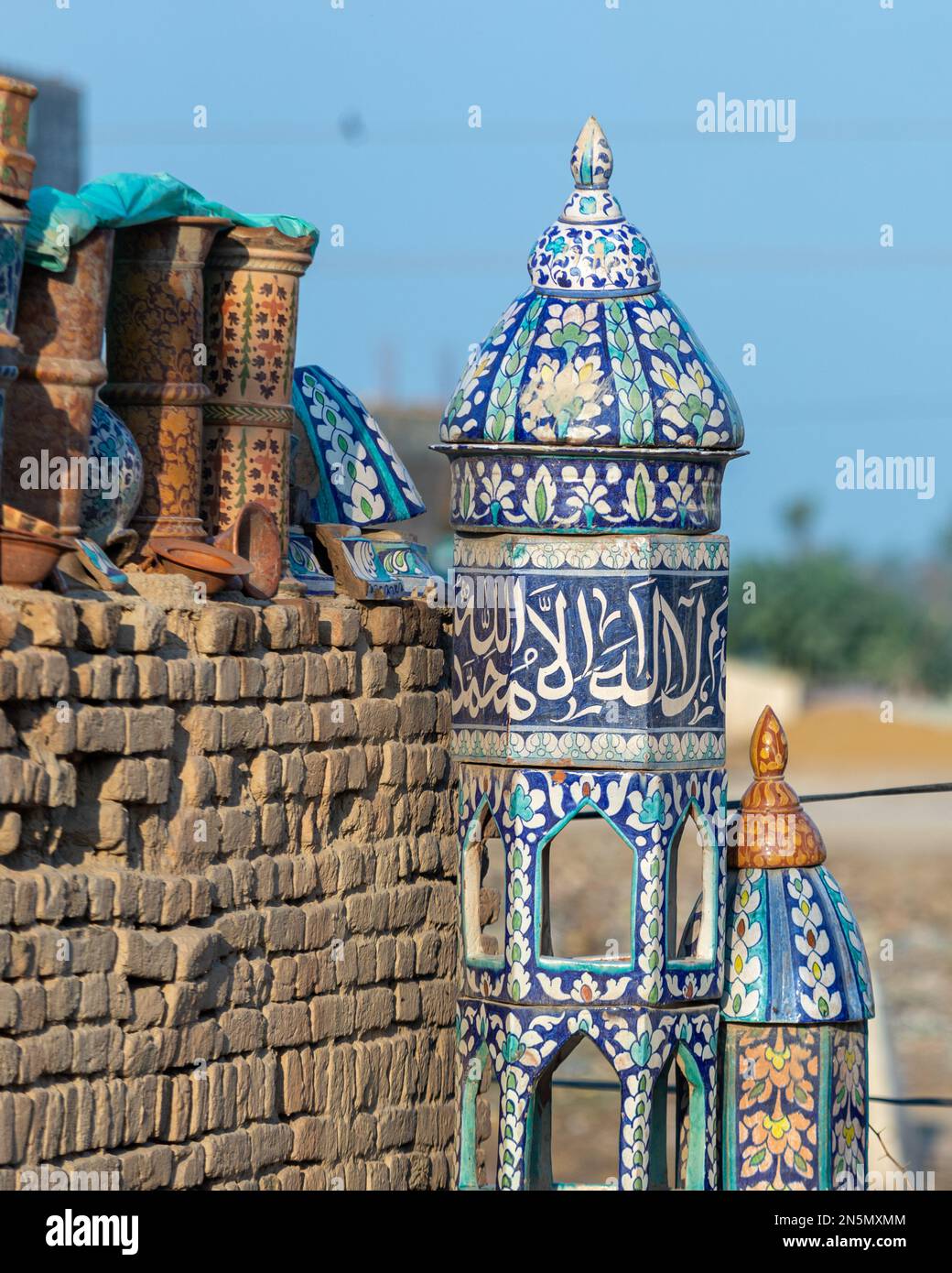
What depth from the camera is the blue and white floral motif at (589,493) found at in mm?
8070

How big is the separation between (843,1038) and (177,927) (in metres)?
2.33

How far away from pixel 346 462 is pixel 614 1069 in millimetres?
2262

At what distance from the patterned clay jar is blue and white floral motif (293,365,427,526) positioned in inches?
23.9

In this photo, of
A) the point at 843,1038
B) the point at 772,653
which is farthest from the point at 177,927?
the point at 772,653

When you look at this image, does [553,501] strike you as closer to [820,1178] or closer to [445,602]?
[445,602]

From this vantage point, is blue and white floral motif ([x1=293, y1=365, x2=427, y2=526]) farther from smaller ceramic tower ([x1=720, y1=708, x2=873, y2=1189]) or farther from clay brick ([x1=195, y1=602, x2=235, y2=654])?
smaller ceramic tower ([x1=720, y1=708, x2=873, y2=1189])

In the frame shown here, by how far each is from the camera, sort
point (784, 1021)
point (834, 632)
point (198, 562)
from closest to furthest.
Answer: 1. point (198, 562)
2. point (784, 1021)
3. point (834, 632)

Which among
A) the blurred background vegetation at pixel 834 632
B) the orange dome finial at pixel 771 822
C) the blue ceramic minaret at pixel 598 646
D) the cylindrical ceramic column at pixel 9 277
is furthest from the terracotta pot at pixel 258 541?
the blurred background vegetation at pixel 834 632

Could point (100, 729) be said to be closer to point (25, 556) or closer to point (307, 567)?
point (25, 556)

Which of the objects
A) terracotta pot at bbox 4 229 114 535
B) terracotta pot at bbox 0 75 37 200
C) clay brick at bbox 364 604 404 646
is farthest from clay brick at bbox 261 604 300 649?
terracotta pot at bbox 0 75 37 200

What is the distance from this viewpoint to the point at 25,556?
677 centimetres

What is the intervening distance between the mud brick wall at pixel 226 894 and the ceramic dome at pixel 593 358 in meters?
0.84

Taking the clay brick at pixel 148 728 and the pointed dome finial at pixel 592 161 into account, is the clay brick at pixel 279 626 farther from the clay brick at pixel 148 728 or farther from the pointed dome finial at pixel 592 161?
the pointed dome finial at pixel 592 161

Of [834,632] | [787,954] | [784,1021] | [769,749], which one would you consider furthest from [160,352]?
[834,632]
